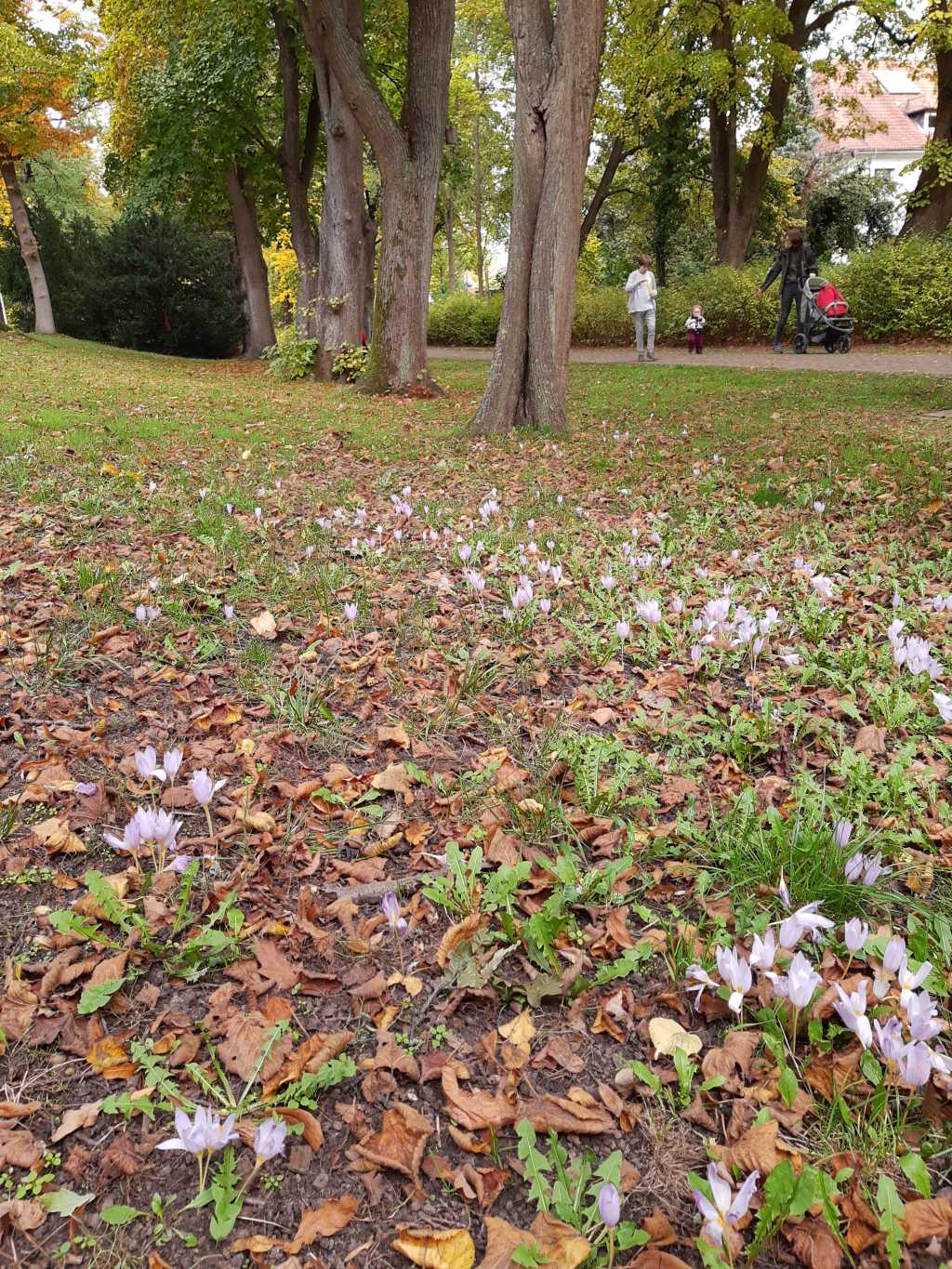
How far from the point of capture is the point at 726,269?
2041 cm

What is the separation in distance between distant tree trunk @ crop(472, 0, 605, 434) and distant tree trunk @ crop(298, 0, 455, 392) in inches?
182

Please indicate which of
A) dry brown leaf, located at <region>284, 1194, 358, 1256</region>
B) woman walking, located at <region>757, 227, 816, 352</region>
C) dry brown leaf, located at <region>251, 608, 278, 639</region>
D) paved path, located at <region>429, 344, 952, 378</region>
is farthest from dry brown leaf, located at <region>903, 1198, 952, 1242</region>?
woman walking, located at <region>757, 227, 816, 352</region>

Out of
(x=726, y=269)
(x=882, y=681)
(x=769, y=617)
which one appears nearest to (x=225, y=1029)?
(x=769, y=617)

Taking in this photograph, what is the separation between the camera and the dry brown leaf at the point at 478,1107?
4.97 ft

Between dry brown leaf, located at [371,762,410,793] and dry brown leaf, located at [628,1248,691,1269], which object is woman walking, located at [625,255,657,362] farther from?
dry brown leaf, located at [628,1248,691,1269]

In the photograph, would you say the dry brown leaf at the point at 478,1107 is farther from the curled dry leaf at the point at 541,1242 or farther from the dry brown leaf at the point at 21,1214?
the dry brown leaf at the point at 21,1214

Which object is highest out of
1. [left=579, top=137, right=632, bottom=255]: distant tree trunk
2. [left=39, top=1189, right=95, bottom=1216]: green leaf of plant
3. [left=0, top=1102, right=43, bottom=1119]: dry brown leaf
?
[left=579, top=137, right=632, bottom=255]: distant tree trunk

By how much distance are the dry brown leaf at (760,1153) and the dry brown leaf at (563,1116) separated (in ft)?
0.68

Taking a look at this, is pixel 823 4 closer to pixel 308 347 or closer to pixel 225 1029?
pixel 308 347

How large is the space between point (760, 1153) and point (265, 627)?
9.42 ft

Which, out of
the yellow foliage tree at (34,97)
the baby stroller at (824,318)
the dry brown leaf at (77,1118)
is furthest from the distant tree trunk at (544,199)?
the yellow foliage tree at (34,97)

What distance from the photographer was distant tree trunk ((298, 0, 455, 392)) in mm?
11523

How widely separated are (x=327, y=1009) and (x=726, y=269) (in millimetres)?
22168

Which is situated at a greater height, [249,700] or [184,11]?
[184,11]
